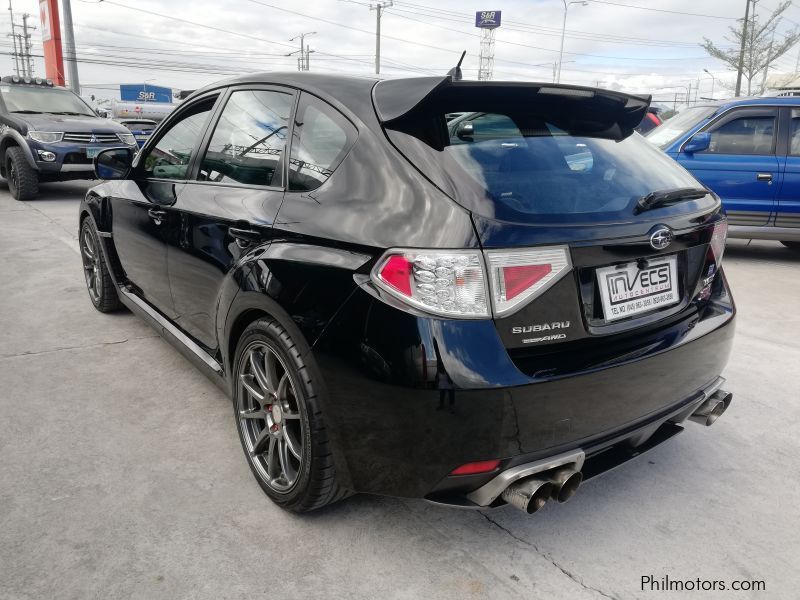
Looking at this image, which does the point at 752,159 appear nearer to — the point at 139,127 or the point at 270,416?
the point at 270,416

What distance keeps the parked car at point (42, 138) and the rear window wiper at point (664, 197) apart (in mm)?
9884

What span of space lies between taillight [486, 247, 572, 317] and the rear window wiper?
458mm

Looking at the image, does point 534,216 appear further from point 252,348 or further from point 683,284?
point 252,348

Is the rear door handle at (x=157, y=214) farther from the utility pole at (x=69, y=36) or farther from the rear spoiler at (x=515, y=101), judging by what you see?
the utility pole at (x=69, y=36)

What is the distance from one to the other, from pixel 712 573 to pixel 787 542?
0.38m

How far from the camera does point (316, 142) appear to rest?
2.27m

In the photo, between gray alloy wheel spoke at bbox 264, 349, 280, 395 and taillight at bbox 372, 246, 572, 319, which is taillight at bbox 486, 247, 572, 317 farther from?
gray alloy wheel spoke at bbox 264, 349, 280, 395

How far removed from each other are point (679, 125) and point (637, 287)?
590 centimetres

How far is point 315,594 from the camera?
6.43 feet

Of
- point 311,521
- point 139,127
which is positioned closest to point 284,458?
point 311,521

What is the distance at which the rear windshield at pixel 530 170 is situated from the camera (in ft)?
6.23

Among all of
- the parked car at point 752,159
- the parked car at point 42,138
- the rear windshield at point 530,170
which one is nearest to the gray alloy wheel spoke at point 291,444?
the rear windshield at point 530,170

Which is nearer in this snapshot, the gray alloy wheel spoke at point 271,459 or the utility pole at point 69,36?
the gray alloy wheel spoke at point 271,459

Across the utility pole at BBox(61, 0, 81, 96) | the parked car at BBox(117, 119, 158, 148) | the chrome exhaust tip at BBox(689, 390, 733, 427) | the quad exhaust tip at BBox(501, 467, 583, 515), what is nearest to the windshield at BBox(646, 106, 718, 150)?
the chrome exhaust tip at BBox(689, 390, 733, 427)
